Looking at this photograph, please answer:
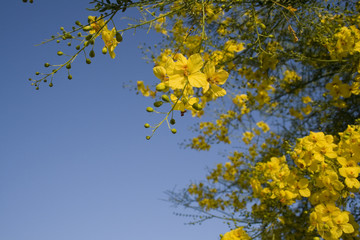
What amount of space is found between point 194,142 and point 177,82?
139 inches

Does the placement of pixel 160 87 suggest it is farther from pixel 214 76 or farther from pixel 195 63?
pixel 214 76

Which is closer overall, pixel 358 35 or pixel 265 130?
pixel 358 35

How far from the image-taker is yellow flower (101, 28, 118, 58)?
5.29 feet

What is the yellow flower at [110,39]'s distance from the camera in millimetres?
1613

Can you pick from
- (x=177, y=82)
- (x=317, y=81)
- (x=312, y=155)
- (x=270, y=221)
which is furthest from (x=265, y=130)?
(x=177, y=82)

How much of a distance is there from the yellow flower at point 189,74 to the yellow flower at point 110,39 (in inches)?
17.8

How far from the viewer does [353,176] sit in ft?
6.37

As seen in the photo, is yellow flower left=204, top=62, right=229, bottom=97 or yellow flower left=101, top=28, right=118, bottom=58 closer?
yellow flower left=204, top=62, right=229, bottom=97

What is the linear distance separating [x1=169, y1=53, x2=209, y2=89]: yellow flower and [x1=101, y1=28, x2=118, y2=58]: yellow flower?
17.8 inches

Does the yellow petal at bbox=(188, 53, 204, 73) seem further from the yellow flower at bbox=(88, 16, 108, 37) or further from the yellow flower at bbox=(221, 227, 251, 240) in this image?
the yellow flower at bbox=(221, 227, 251, 240)

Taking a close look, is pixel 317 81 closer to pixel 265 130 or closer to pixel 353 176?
pixel 265 130

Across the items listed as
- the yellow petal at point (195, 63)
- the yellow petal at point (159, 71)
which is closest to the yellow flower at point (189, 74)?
the yellow petal at point (195, 63)

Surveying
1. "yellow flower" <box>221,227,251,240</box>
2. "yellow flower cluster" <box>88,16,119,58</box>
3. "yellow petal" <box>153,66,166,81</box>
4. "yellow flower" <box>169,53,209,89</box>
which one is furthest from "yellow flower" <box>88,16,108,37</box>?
"yellow flower" <box>221,227,251,240</box>

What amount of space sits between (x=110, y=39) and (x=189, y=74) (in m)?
0.54
